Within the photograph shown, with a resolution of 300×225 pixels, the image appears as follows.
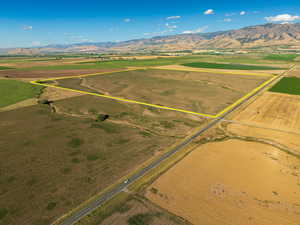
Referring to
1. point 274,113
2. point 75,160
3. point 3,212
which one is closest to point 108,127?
point 75,160

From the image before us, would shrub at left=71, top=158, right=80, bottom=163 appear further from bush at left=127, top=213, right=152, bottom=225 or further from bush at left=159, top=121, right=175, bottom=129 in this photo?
bush at left=159, top=121, right=175, bottom=129

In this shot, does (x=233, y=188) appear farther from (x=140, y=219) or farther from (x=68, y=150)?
(x=68, y=150)

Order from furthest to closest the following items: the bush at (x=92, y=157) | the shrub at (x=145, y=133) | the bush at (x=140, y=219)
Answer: the shrub at (x=145, y=133) < the bush at (x=92, y=157) < the bush at (x=140, y=219)

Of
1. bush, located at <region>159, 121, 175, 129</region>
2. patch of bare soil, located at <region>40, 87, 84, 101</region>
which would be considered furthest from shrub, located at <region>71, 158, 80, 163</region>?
patch of bare soil, located at <region>40, 87, 84, 101</region>

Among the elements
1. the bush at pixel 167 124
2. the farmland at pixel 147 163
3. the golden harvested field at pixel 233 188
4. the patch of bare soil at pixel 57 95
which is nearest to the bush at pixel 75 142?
the farmland at pixel 147 163

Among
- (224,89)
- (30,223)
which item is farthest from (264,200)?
(224,89)

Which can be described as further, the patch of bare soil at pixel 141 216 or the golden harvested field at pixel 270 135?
the golden harvested field at pixel 270 135

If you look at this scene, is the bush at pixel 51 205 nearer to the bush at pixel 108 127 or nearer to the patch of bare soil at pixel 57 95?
the bush at pixel 108 127
